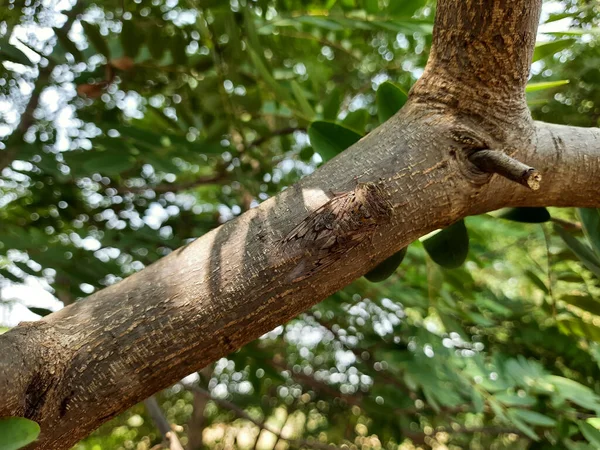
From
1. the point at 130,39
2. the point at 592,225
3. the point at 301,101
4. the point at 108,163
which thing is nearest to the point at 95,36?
the point at 130,39

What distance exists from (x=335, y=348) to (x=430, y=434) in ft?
0.93

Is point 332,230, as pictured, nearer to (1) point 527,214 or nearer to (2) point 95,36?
(1) point 527,214

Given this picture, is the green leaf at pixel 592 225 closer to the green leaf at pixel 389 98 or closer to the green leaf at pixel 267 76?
the green leaf at pixel 389 98

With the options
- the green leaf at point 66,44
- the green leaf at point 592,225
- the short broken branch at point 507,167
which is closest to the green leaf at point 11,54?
the green leaf at point 66,44

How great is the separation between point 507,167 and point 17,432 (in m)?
0.33

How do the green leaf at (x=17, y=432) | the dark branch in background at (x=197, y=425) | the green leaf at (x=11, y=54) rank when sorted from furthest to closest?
the dark branch in background at (x=197, y=425) < the green leaf at (x=11, y=54) < the green leaf at (x=17, y=432)

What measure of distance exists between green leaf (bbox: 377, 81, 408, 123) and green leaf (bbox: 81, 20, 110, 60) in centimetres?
→ 41

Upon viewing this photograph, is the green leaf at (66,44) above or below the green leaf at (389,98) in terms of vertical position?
above

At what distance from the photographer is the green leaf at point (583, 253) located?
52cm

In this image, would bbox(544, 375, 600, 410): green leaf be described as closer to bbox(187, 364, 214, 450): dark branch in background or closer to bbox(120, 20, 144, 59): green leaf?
bbox(120, 20, 144, 59): green leaf

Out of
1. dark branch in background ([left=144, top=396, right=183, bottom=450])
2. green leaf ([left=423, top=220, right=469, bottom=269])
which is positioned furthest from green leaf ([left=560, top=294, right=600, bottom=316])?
dark branch in background ([left=144, top=396, right=183, bottom=450])

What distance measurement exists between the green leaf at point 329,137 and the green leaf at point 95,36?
0.36 metres

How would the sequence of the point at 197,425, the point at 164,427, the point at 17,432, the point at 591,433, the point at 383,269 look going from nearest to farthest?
1. the point at 17,432
2. the point at 383,269
3. the point at 164,427
4. the point at 591,433
5. the point at 197,425

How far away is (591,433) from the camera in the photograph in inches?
26.8
